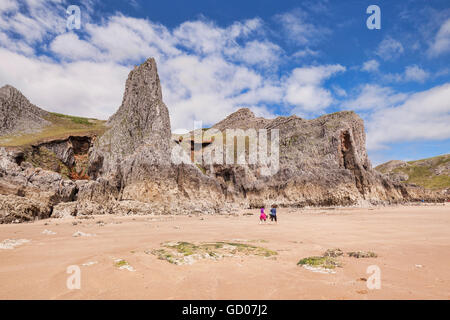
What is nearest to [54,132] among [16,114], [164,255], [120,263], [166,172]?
[16,114]

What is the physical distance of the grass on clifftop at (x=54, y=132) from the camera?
1202 inches

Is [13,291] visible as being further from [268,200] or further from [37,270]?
[268,200]

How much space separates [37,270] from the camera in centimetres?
432

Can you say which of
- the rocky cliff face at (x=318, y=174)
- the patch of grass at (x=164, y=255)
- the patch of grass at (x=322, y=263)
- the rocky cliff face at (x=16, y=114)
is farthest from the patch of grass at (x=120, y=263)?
the rocky cliff face at (x=16, y=114)

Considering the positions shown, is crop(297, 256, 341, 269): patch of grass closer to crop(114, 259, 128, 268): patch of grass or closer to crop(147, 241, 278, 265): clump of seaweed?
crop(147, 241, 278, 265): clump of seaweed

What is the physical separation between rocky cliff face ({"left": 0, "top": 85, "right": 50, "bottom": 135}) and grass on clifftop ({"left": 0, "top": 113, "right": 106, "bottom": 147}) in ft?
5.36

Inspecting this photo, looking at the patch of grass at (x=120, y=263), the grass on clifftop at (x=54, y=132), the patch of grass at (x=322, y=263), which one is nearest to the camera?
the patch of grass at (x=120, y=263)

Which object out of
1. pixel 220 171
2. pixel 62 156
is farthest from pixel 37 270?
pixel 220 171

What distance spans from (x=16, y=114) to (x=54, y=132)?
6.92m

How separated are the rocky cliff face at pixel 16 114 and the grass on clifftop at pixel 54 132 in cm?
163

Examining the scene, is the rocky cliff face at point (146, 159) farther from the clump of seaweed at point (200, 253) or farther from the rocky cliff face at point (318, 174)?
the clump of seaweed at point (200, 253)

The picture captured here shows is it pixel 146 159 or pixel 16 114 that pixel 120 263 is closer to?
pixel 146 159

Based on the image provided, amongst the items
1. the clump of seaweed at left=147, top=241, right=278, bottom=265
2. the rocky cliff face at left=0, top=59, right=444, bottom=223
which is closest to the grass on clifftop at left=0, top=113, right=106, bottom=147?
the rocky cliff face at left=0, top=59, right=444, bottom=223

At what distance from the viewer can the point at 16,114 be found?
36844 mm
